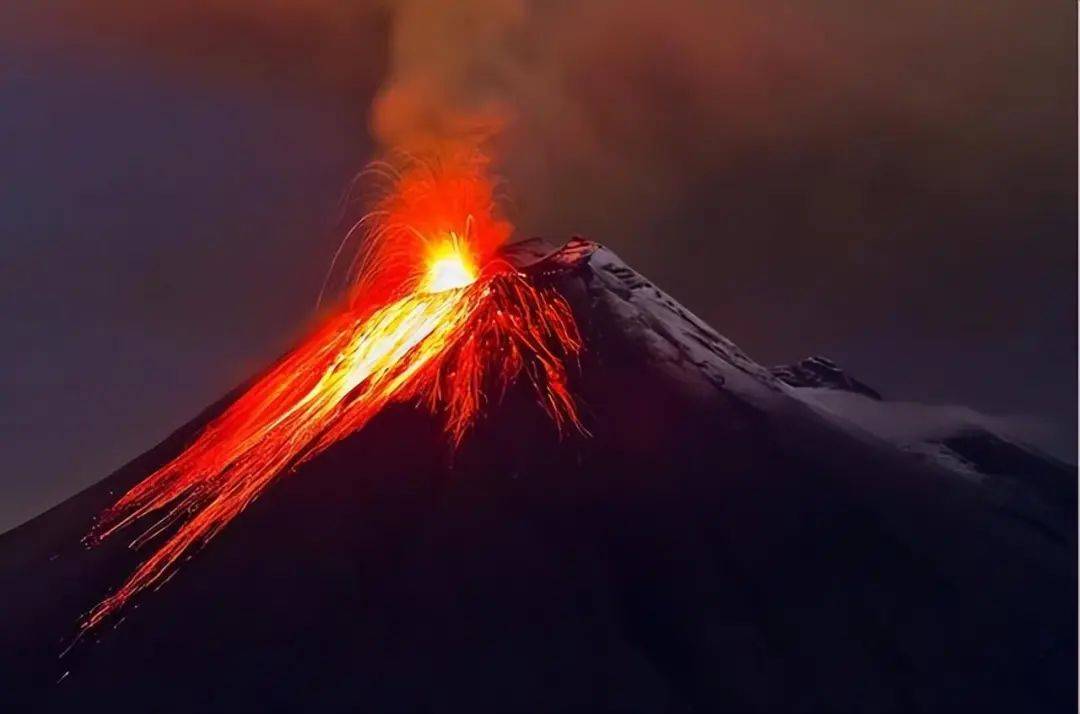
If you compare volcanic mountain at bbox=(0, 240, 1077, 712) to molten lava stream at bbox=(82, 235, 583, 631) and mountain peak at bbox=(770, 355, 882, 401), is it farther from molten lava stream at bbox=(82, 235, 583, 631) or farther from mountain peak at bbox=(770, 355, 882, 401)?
mountain peak at bbox=(770, 355, 882, 401)

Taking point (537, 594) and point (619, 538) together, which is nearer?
point (537, 594)

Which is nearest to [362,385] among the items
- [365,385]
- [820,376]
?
[365,385]

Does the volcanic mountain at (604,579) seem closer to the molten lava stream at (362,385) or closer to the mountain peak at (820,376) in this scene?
the molten lava stream at (362,385)

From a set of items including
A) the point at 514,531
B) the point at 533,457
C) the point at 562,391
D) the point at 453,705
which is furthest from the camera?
the point at 562,391

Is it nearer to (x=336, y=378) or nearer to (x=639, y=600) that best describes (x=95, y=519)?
(x=336, y=378)

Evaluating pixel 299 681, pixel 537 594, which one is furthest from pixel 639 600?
pixel 299 681

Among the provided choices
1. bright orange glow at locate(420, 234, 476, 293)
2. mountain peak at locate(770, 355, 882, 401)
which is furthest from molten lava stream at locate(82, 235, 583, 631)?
mountain peak at locate(770, 355, 882, 401)
